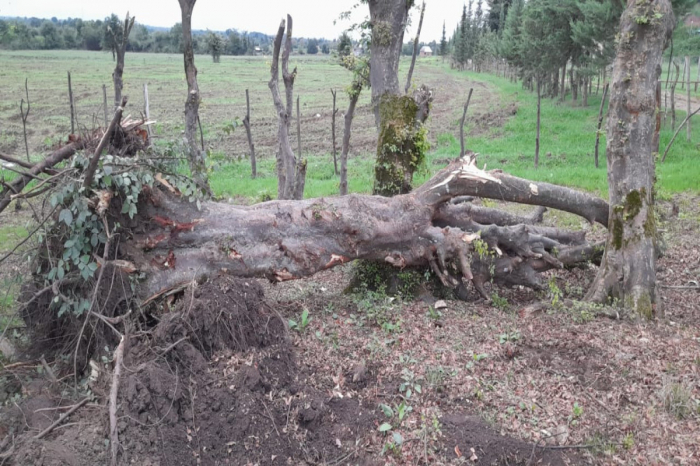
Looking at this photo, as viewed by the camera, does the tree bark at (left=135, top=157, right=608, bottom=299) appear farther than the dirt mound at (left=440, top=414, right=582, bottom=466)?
Yes

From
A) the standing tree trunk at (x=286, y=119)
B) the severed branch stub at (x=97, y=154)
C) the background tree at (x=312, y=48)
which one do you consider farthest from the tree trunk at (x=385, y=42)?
the background tree at (x=312, y=48)

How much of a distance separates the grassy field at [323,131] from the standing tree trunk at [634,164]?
7.39 feet

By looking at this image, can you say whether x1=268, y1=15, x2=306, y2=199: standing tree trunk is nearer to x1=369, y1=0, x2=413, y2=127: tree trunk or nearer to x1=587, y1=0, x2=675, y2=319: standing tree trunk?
x1=369, y1=0, x2=413, y2=127: tree trunk

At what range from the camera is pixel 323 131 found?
21.5 meters

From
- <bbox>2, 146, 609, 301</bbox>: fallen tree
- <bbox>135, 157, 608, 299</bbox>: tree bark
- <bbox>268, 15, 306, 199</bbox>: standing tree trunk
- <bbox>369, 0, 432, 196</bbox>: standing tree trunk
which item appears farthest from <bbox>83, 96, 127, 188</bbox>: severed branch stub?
<bbox>268, 15, 306, 199</bbox>: standing tree trunk

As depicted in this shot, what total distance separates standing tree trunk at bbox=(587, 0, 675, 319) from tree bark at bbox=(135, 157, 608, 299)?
1.93 feet

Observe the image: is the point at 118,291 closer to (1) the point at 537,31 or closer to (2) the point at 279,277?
(2) the point at 279,277

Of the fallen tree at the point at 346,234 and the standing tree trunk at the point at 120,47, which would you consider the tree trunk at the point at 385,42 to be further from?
the standing tree trunk at the point at 120,47

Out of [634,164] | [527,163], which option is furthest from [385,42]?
[527,163]

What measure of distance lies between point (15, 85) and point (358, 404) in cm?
3696

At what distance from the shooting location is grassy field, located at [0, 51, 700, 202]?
12.3 m

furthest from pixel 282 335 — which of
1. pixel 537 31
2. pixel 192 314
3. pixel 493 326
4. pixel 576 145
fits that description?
pixel 537 31

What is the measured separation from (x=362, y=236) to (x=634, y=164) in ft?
9.89

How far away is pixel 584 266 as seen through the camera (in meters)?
7.07
